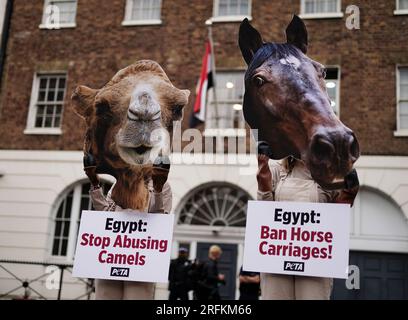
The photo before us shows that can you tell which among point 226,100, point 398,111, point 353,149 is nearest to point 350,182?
point 353,149

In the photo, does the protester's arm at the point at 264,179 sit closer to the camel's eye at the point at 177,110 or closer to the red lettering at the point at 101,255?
the camel's eye at the point at 177,110

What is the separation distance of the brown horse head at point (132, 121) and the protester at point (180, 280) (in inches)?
122

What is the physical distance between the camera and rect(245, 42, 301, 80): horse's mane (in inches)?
191

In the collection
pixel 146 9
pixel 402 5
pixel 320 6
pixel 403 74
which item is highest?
pixel 146 9

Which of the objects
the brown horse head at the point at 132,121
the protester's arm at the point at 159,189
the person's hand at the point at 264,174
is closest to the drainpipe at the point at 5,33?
the brown horse head at the point at 132,121

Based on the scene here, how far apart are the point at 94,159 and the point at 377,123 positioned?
3.94m

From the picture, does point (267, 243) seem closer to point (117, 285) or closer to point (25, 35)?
point (117, 285)

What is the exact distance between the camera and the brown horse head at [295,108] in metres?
4.40

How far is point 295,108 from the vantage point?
461 cm

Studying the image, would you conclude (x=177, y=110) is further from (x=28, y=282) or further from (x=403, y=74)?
(x=403, y=74)

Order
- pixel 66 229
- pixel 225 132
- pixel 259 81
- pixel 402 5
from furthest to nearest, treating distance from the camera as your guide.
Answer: pixel 66 229, pixel 225 132, pixel 402 5, pixel 259 81

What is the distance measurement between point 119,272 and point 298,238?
4.58 feet

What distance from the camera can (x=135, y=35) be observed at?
817cm
